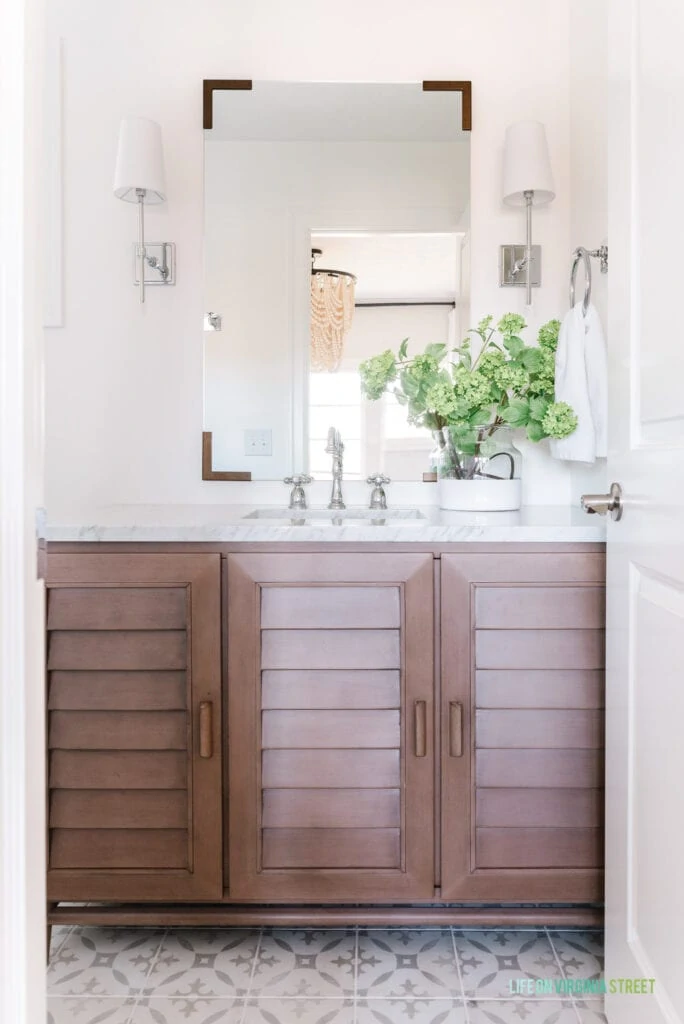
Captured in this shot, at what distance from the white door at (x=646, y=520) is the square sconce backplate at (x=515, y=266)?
0.75 meters

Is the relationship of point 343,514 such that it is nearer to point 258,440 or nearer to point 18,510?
point 258,440

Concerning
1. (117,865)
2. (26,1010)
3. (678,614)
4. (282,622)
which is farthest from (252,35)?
(26,1010)

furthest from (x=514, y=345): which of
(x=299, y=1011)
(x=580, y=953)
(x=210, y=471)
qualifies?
(x=299, y=1011)

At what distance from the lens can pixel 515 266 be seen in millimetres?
2006

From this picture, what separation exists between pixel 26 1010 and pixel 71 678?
0.88 metres

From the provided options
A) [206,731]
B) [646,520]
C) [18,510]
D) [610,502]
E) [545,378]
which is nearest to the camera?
[18,510]

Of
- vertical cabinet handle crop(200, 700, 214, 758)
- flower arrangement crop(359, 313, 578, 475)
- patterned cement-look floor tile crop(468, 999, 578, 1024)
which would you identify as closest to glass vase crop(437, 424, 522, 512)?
flower arrangement crop(359, 313, 578, 475)

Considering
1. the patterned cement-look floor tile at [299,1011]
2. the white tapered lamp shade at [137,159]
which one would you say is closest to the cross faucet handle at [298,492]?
the white tapered lamp shade at [137,159]

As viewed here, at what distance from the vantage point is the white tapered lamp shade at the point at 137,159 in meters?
1.92

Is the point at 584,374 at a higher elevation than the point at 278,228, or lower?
lower

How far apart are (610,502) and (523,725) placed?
1.66 feet

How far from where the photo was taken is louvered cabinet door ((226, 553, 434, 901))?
1477 mm

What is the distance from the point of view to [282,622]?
4.86ft

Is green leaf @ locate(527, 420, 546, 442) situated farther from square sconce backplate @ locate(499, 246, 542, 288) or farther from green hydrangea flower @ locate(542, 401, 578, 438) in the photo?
square sconce backplate @ locate(499, 246, 542, 288)
